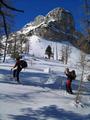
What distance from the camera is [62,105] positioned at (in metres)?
15.2

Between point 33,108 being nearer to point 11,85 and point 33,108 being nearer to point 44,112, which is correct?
point 44,112

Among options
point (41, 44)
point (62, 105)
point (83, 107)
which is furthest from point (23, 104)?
point (41, 44)

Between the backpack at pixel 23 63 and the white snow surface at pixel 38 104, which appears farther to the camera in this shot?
the backpack at pixel 23 63

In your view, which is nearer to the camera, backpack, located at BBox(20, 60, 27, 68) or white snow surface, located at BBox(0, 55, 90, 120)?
white snow surface, located at BBox(0, 55, 90, 120)

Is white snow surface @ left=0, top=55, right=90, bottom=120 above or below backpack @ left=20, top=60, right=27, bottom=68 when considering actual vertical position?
below

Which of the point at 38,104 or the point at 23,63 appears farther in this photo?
the point at 23,63

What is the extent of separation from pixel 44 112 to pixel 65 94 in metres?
4.68

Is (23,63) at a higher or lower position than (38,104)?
higher

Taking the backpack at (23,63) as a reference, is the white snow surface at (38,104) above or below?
below

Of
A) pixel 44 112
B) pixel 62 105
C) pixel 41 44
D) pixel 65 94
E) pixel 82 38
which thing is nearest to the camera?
pixel 44 112

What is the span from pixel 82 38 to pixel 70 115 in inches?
524

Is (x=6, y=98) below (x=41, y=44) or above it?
below

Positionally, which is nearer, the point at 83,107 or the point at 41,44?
the point at 83,107

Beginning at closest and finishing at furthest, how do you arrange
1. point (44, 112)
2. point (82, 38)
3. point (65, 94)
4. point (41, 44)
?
point (44, 112)
point (65, 94)
point (82, 38)
point (41, 44)
